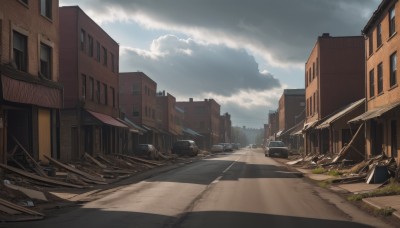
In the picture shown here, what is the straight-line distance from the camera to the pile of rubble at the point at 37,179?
1078 cm

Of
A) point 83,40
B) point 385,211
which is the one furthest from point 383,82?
point 83,40

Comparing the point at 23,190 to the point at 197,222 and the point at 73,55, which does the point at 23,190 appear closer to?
the point at 197,222

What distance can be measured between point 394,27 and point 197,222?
635 inches

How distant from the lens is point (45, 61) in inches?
949

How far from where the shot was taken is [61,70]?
3034 centimetres

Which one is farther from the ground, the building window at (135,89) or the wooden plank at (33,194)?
the building window at (135,89)

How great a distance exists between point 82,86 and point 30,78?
10.4 m

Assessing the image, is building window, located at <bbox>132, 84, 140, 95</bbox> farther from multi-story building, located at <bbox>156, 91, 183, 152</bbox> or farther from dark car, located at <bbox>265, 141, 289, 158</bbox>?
dark car, located at <bbox>265, 141, 289, 158</bbox>

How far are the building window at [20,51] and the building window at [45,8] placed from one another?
A: 2.85 metres

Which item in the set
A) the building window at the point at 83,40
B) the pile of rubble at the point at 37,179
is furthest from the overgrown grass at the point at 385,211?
the building window at the point at 83,40

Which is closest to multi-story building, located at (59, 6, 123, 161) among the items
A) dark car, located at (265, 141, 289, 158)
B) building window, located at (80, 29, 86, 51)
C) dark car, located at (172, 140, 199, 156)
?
building window, located at (80, 29, 86, 51)

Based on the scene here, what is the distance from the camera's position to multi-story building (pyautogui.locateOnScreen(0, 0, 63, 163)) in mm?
19109

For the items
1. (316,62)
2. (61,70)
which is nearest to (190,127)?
(316,62)

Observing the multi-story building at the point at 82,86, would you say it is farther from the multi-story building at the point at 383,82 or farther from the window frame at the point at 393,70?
the window frame at the point at 393,70
